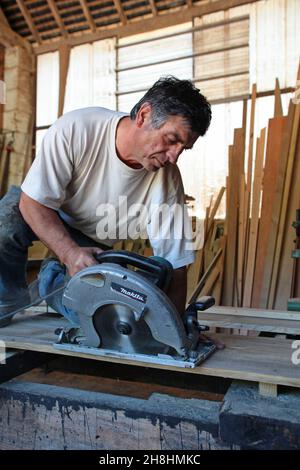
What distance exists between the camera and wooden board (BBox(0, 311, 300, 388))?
3.59ft

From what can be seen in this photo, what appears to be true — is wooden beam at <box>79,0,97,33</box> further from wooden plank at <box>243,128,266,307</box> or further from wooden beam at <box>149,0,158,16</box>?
wooden plank at <box>243,128,266,307</box>

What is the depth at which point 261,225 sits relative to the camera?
341 cm

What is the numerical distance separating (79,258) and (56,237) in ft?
0.50

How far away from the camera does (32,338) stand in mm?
1488

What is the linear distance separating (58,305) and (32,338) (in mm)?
283

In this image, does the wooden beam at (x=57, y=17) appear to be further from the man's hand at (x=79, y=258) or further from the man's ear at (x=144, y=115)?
the man's hand at (x=79, y=258)

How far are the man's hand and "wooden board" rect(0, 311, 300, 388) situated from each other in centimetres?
28

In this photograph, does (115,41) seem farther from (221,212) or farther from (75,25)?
(221,212)

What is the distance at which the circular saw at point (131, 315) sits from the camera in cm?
114

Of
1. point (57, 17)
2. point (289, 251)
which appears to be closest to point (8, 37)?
point (57, 17)

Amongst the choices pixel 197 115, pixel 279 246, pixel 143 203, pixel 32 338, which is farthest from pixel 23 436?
pixel 279 246

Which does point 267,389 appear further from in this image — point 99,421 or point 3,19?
point 3,19

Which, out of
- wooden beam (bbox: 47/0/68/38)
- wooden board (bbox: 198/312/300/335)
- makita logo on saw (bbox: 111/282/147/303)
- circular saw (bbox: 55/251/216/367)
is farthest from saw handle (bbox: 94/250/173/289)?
wooden beam (bbox: 47/0/68/38)

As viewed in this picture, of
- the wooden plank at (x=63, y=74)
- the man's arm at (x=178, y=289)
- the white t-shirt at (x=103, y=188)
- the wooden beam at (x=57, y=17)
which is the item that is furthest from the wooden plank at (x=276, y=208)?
the wooden beam at (x=57, y=17)
